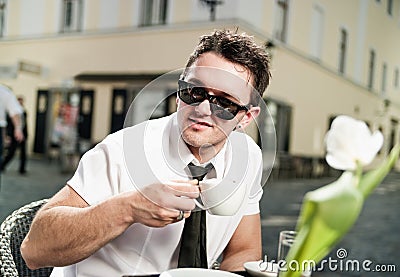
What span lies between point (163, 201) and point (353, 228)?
3.44 feet

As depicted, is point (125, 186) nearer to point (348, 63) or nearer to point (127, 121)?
point (127, 121)

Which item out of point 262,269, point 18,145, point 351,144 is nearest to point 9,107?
point 18,145

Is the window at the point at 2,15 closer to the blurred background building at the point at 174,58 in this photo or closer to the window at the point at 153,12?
the blurred background building at the point at 174,58

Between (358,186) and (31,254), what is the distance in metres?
0.57

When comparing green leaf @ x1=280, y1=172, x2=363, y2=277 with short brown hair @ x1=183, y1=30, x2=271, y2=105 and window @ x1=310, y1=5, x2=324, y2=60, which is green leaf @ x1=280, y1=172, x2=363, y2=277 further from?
window @ x1=310, y1=5, x2=324, y2=60

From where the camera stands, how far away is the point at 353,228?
1.45m

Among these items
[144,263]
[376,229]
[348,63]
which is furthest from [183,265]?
[376,229]

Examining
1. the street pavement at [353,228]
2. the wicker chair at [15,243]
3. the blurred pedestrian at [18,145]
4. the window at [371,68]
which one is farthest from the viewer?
the window at [371,68]

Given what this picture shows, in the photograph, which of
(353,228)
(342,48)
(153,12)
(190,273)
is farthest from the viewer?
(342,48)

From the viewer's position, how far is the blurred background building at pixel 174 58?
195 centimetres

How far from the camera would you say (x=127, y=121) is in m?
0.66

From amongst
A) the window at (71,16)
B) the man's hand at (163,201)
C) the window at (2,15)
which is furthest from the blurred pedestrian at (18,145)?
the man's hand at (163,201)

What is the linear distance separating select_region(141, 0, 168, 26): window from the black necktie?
6.02ft

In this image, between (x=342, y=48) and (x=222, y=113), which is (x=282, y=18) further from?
(x=222, y=113)
